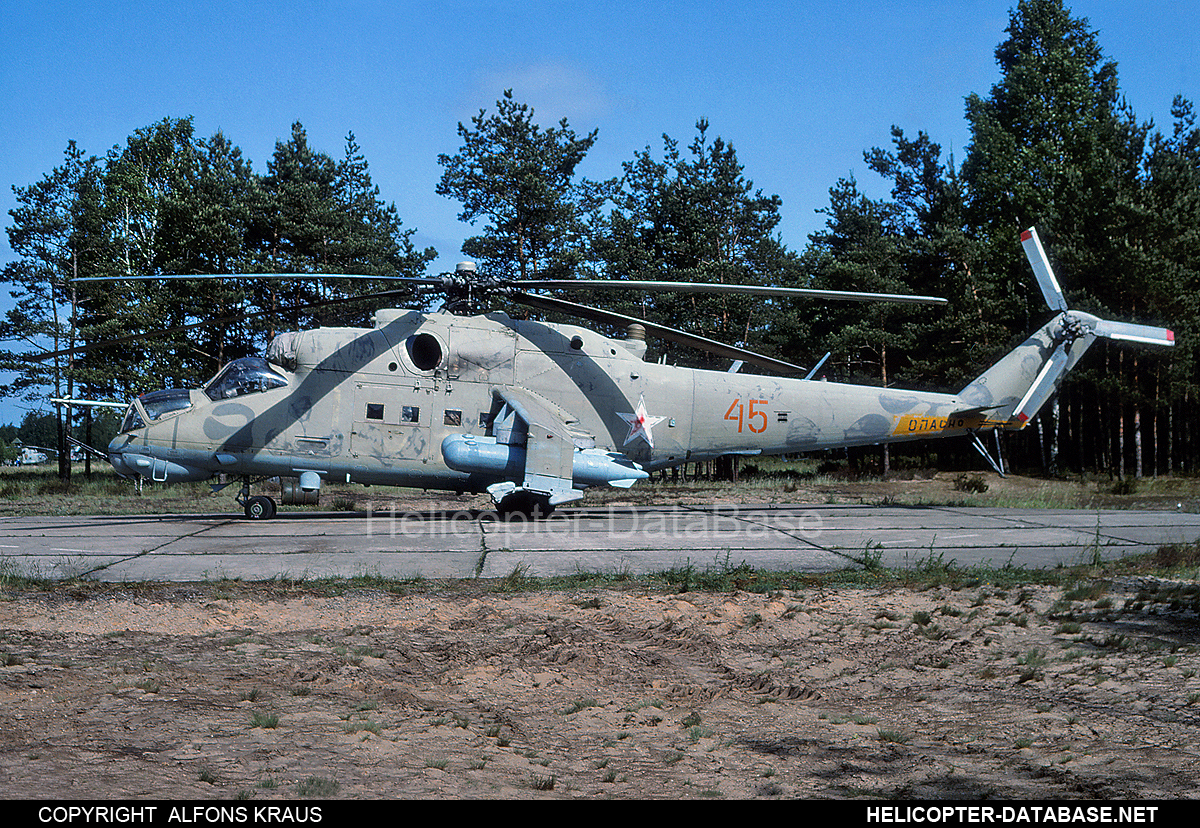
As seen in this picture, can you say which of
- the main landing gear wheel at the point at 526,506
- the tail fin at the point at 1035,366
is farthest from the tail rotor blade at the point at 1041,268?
the main landing gear wheel at the point at 526,506

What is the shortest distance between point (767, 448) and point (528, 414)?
16.3 ft

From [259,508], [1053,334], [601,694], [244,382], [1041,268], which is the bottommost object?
[601,694]

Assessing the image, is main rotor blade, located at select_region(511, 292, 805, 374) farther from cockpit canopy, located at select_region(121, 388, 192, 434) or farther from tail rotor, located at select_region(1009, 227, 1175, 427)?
cockpit canopy, located at select_region(121, 388, 192, 434)

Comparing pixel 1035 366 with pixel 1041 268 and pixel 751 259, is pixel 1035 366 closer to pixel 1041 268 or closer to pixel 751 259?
pixel 1041 268

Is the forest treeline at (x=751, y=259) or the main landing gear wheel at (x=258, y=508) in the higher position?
the forest treeline at (x=751, y=259)

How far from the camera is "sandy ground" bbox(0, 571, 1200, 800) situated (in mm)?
3684

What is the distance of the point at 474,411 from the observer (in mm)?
14867

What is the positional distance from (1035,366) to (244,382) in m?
15.9

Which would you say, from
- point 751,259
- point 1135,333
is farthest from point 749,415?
point 751,259

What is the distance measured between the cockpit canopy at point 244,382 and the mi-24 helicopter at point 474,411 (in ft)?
0.08

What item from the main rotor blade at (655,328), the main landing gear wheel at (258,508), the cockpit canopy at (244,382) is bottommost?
the main landing gear wheel at (258,508)

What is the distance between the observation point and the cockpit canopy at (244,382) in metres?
14.6

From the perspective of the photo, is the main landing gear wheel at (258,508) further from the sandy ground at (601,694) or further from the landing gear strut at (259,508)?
the sandy ground at (601,694)

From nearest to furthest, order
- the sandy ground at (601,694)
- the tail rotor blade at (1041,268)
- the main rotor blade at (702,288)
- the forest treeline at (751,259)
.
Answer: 1. the sandy ground at (601,694)
2. the main rotor blade at (702,288)
3. the tail rotor blade at (1041,268)
4. the forest treeline at (751,259)
